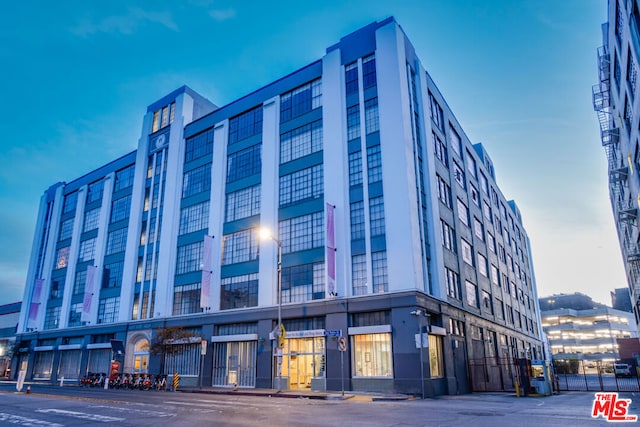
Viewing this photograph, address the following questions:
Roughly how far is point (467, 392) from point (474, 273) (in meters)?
13.6

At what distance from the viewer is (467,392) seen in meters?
35.5

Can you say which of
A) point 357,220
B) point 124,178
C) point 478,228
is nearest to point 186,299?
point 357,220

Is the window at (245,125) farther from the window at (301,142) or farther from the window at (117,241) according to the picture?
the window at (117,241)

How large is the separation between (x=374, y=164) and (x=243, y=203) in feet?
46.5

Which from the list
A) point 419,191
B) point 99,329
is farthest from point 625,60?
point 99,329

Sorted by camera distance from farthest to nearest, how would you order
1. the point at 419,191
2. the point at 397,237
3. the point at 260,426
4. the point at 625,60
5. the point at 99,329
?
the point at 99,329 → the point at 419,191 → the point at 397,237 → the point at 625,60 → the point at 260,426

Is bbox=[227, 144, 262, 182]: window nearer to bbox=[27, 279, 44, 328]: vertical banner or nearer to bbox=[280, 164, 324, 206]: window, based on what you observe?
bbox=[280, 164, 324, 206]: window

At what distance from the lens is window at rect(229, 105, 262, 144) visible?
4491 centimetres

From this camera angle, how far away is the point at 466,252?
44.9 meters

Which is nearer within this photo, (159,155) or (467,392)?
(467,392)

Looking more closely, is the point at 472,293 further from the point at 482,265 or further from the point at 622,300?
the point at 622,300

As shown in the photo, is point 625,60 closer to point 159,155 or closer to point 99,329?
point 159,155

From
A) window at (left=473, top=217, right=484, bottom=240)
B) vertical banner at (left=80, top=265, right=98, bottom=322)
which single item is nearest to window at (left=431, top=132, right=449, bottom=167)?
window at (left=473, top=217, right=484, bottom=240)

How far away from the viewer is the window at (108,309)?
50719 mm
